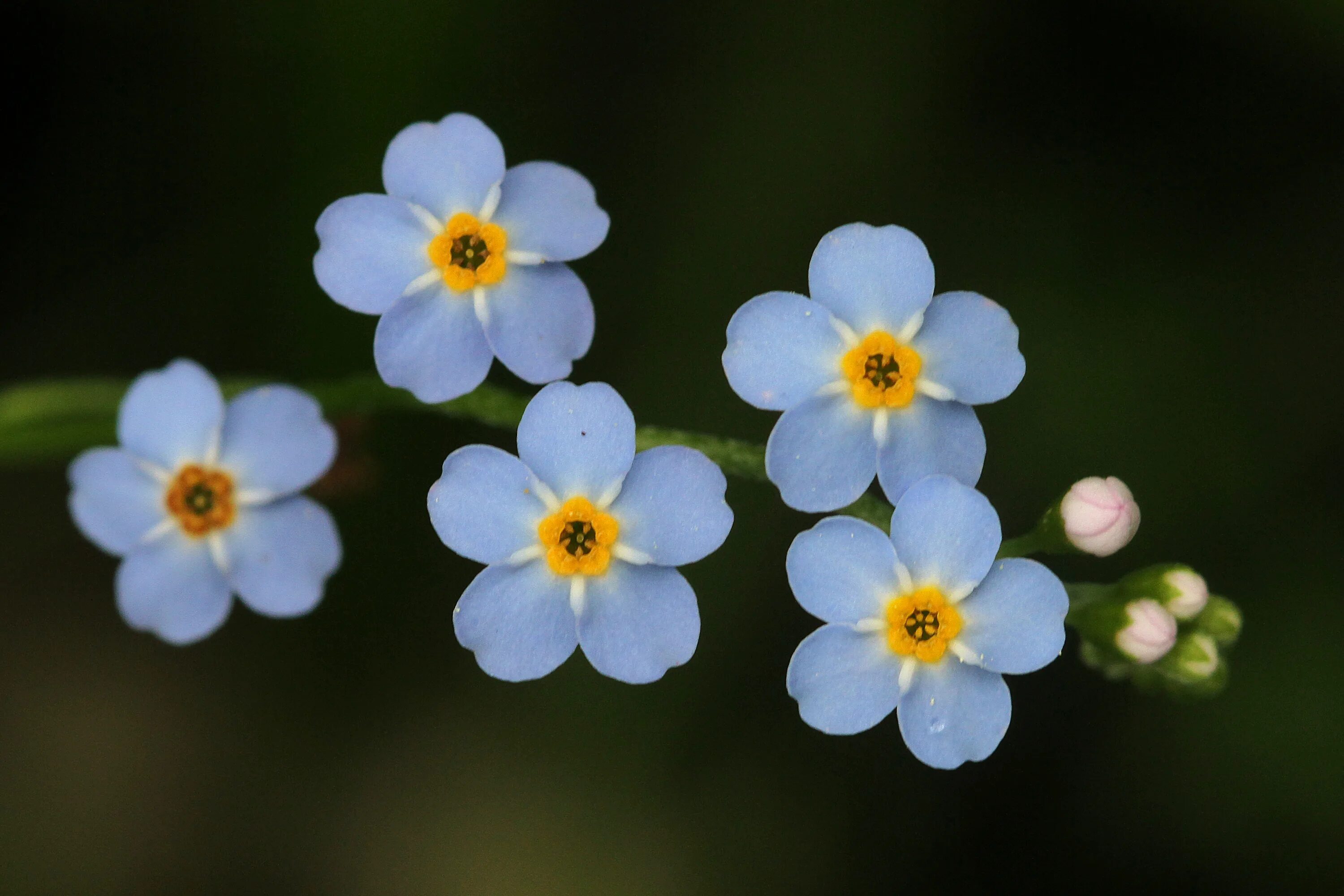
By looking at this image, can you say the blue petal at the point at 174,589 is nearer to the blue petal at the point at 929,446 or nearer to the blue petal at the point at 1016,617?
the blue petal at the point at 929,446

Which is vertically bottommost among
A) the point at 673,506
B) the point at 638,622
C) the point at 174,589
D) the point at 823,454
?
the point at 174,589

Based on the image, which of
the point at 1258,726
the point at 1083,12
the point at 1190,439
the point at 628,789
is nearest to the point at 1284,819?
the point at 1258,726

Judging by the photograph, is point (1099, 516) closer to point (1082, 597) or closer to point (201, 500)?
point (1082, 597)

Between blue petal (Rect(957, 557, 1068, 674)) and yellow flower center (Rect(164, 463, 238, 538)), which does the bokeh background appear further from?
blue petal (Rect(957, 557, 1068, 674))

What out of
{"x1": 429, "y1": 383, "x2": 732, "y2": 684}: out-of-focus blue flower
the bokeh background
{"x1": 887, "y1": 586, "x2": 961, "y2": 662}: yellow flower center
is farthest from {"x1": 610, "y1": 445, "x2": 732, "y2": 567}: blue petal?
the bokeh background

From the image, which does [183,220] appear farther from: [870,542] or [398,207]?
[870,542]

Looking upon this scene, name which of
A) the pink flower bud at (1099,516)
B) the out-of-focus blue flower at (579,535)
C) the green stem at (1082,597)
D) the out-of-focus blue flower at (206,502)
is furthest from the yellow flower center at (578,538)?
the green stem at (1082,597)

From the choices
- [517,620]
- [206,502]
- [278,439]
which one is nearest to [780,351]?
[517,620]
